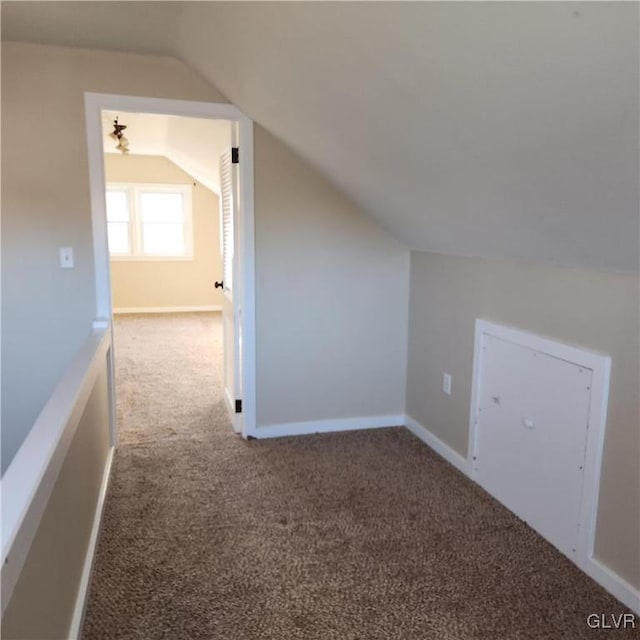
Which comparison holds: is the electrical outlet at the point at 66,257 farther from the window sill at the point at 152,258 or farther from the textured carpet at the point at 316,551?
the window sill at the point at 152,258

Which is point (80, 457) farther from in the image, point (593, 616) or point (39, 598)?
point (593, 616)

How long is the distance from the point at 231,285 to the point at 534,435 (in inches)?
80.8

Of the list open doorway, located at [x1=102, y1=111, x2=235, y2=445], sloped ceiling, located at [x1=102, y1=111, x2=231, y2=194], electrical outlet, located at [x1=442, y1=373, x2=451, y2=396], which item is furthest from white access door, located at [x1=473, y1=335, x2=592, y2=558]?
open doorway, located at [x1=102, y1=111, x2=235, y2=445]

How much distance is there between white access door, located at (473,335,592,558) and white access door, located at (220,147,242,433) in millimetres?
1443

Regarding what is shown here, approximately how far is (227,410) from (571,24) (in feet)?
10.5

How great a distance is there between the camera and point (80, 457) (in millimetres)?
1850

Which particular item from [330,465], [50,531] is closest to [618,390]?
[330,465]

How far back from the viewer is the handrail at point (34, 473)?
906 millimetres

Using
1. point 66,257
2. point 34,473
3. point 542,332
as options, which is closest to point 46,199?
point 66,257

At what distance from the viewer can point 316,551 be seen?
2.15m

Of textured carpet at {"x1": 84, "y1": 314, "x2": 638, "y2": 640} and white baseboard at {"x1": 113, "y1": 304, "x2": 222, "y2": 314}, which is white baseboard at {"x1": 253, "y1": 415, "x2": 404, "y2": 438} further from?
white baseboard at {"x1": 113, "y1": 304, "x2": 222, "y2": 314}

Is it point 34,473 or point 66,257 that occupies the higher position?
point 66,257

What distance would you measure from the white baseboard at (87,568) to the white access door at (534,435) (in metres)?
1.74

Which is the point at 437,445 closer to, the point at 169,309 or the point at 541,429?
the point at 541,429
